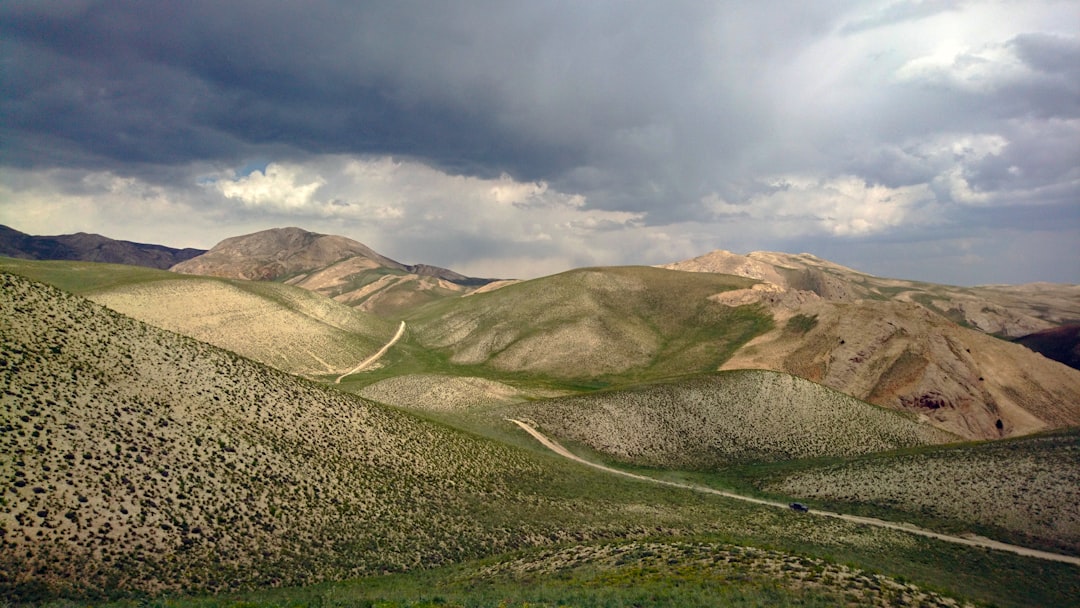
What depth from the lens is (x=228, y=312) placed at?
391 ft

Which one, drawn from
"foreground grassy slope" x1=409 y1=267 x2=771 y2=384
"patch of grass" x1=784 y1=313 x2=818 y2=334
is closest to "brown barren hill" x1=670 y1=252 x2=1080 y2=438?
"patch of grass" x1=784 y1=313 x2=818 y2=334

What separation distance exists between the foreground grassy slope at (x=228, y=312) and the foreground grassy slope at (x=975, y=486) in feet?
292

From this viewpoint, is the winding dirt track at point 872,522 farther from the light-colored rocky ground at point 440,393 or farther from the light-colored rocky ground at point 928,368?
A: the light-colored rocky ground at point 928,368

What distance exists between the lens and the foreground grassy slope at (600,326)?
13450 centimetres

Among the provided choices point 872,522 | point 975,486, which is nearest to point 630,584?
point 872,522

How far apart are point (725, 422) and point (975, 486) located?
31.6 meters

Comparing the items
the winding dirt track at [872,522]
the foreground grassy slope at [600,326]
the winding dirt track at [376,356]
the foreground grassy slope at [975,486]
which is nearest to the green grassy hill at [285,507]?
the winding dirt track at [872,522]

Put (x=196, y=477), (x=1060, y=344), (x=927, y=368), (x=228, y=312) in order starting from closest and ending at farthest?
(x=196, y=477) → (x=927, y=368) → (x=228, y=312) → (x=1060, y=344)

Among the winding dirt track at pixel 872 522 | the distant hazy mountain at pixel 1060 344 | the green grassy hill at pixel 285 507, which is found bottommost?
the winding dirt track at pixel 872 522

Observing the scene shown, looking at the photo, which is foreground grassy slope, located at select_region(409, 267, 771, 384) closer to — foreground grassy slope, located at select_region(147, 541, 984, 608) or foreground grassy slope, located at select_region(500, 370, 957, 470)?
foreground grassy slope, located at select_region(500, 370, 957, 470)

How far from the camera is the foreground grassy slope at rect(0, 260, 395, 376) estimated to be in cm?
10819

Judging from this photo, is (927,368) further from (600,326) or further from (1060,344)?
(1060,344)

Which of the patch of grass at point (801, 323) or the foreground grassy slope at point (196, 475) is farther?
the patch of grass at point (801, 323)

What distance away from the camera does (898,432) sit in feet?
251
